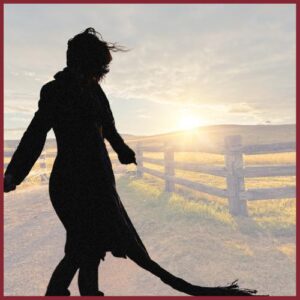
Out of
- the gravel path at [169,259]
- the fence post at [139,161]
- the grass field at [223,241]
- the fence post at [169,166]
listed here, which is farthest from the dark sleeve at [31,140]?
the fence post at [139,161]

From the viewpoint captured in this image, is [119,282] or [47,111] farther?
[119,282]

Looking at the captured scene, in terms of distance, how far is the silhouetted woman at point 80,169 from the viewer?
73.2 inches

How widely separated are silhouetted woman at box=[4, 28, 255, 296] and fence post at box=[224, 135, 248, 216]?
5.14 metres

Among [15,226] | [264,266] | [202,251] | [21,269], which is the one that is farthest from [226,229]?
[15,226]

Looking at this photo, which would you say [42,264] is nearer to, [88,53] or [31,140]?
[31,140]

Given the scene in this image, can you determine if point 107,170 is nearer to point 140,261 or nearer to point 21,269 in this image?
point 140,261

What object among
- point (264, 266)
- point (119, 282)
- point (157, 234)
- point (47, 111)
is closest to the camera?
point (47, 111)

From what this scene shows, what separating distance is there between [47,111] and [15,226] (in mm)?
5919

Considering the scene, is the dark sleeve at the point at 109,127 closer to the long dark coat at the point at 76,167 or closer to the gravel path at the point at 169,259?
the long dark coat at the point at 76,167

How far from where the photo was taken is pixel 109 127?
2031 mm

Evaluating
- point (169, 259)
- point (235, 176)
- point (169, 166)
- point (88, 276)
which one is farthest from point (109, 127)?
point (169, 166)

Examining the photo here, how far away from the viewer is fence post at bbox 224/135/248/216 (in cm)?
692

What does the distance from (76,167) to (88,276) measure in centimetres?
57

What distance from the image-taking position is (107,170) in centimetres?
193
